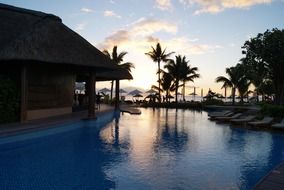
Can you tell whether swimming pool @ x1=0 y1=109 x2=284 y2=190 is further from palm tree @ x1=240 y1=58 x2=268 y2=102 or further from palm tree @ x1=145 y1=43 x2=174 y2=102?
palm tree @ x1=145 y1=43 x2=174 y2=102

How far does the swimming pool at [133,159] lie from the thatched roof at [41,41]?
2934mm

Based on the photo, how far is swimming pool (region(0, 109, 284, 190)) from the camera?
21.3 feet

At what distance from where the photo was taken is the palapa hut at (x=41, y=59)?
37.9 ft

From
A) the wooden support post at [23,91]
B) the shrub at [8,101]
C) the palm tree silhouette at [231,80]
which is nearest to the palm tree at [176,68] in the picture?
the palm tree silhouette at [231,80]

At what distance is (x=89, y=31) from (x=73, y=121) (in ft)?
25.8

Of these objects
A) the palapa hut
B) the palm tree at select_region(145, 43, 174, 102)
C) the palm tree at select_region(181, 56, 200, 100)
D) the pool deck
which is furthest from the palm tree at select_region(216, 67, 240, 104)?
the pool deck

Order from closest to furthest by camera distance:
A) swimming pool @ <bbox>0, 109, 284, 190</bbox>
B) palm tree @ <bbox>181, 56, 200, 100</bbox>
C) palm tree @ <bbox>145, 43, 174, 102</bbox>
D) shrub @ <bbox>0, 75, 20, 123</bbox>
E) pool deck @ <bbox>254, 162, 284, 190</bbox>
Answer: pool deck @ <bbox>254, 162, 284, 190</bbox>, swimming pool @ <bbox>0, 109, 284, 190</bbox>, shrub @ <bbox>0, 75, 20, 123</bbox>, palm tree @ <bbox>181, 56, 200, 100</bbox>, palm tree @ <bbox>145, 43, 174, 102</bbox>

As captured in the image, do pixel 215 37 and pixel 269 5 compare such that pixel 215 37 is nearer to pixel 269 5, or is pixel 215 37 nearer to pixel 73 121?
pixel 269 5

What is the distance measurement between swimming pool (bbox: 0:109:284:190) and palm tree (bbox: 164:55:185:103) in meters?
22.7

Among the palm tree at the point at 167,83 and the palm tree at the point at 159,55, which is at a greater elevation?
the palm tree at the point at 159,55

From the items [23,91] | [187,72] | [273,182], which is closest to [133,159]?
[273,182]

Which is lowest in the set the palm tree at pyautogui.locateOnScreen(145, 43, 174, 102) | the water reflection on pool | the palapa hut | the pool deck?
the water reflection on pool

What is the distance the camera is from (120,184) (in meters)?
6.34

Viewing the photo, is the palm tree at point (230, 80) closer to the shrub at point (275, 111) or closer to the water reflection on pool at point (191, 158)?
the shrub at point (275, 111)
